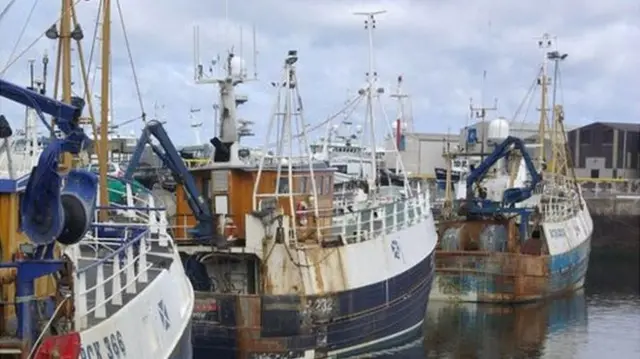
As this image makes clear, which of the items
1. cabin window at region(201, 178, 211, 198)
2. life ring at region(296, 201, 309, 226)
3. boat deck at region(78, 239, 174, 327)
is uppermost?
cabin window at region(201, 178, 211, 198)

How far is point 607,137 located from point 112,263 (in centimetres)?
6766

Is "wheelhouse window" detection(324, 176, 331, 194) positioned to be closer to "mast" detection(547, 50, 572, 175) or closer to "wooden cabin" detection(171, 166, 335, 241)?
"wooden cabin" detection(171, 166, 335, 241)

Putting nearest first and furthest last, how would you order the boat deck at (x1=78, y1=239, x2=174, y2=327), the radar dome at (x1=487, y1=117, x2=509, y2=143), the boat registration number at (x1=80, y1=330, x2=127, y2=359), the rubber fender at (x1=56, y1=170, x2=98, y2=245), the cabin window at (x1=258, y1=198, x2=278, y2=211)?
the rubber fender at (x1=56, y1=170, x2=98, y2=245) → the boat registration number at (x1=80, y1=330, x2=127, y2=359) → the boat deck at (x1=78, y1=239, x2=174, y2=327) → the cabin window at (x1=258, y1=198, x2=278, y2=211) → the radar dome at (x1=487, y1=117, x2=509, y2=143)

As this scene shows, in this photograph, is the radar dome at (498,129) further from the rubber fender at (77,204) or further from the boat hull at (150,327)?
the rubber fender at (77,204)

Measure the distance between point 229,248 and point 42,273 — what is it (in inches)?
452

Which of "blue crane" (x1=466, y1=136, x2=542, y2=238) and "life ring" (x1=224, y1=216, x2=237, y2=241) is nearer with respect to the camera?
"life ring" (x1=224, y1=216, x2=237, y2=241)

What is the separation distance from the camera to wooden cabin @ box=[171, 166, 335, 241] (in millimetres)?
22641

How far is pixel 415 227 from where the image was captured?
26.4 metres

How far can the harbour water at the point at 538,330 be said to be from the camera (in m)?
25.9

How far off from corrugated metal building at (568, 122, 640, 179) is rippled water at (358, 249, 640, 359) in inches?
1507

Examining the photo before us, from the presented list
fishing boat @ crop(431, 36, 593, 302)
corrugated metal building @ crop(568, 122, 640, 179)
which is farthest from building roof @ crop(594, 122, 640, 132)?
fishing boat @ crop(431, 36, 593, 302)

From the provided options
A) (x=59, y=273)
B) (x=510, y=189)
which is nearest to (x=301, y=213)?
(x=59, y=273)

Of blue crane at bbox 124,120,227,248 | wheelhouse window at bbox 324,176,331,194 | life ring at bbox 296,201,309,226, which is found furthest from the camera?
wheelhouse window at bbox 324,176,331,194

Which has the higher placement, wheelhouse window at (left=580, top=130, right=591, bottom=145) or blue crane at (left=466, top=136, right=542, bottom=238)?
wheelhouse window at (left=580, top=130, right=591, bottom=145)
